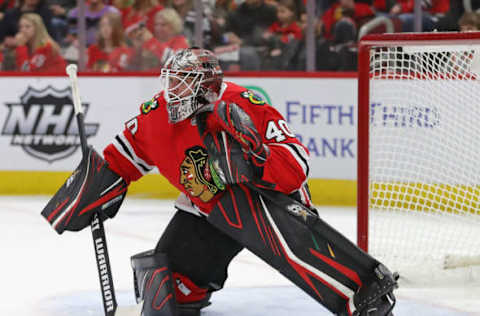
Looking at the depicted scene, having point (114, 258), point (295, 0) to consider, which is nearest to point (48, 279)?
point (114, 258)

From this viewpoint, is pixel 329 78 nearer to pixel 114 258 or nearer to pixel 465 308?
pixel 114 258

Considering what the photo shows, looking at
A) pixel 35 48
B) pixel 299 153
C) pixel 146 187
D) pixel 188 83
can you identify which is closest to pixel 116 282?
pixel 188 83

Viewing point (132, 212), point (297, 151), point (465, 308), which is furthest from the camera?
point (132, 212)

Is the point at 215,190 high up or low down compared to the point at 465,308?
up

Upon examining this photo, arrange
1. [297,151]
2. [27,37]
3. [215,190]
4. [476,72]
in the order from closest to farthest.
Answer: [297,151] < [215,190] < [476,72] < [27,37]

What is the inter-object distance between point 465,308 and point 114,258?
5.14ft

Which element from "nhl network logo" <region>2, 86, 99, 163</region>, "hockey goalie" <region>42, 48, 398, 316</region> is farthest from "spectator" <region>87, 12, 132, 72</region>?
"hockey goalie" <region>42, 48, 398, 316</region>

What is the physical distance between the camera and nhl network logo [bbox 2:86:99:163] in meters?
5.45

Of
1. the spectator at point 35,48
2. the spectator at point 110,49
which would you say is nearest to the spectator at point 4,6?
the spectator at point 35,48

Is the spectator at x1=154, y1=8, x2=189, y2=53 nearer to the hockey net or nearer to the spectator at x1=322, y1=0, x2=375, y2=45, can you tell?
the spectator at x1=322, y1=0, x2=375, y2=45

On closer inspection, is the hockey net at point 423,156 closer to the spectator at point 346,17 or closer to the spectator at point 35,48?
the spectator at point 346,17

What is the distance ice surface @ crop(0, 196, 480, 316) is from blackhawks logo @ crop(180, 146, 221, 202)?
0.57 meters

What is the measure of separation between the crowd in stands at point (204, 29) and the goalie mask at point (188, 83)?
2912mm

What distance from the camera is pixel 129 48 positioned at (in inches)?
226
